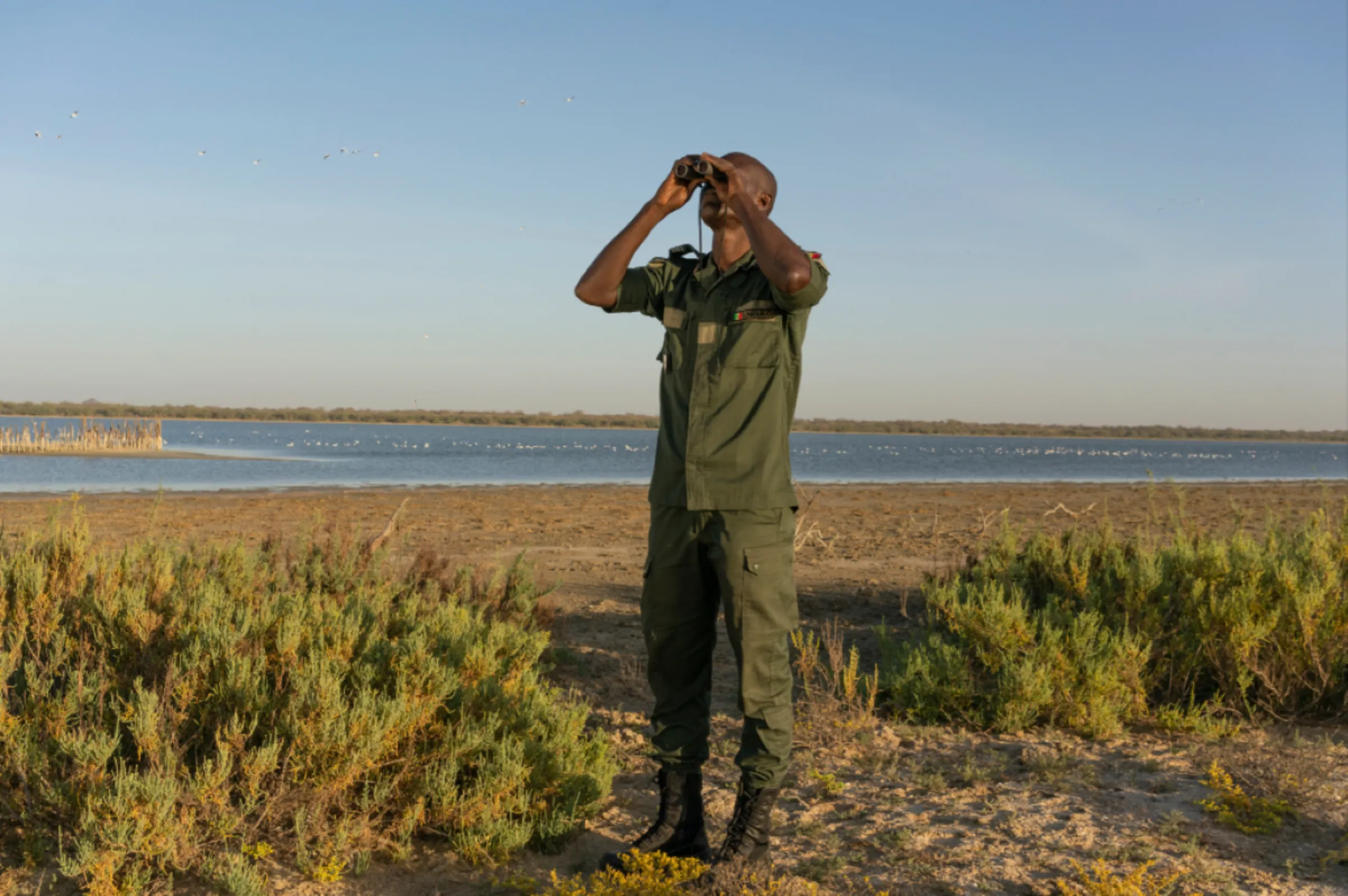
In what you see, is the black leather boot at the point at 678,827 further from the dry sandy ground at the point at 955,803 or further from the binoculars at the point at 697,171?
the binoculars at the point at 697,171

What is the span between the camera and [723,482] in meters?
2.94

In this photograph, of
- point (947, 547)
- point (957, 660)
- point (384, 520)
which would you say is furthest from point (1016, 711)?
point (384, 520)

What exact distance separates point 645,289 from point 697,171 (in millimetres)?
474

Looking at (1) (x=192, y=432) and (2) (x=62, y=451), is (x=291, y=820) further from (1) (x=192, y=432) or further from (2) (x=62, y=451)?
(1) (x=192, y=432)

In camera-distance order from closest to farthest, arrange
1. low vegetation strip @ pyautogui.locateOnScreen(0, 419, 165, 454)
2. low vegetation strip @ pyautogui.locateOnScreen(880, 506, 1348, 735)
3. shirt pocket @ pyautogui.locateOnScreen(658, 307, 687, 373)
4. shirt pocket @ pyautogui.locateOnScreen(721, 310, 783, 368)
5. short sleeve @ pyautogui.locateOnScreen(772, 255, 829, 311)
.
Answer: short sleeve @ pyautogui.locateOnScreen(772, 255, 829, 311)
shirt pocket @ pyautogui.locateOnScreen(721, 310, 783, 368)
shirt pocket @ pyautogui.locateOnScreen(658, 307, 687, 373)
low vegetation strip @ pyautogui.locateOnScreen(880, 506, 1348, 735)
low vegetation strip @ pyautogui.locateOnScreen(0, 419, 165, 454)

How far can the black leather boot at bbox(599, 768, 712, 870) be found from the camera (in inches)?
122

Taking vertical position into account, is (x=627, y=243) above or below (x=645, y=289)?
above

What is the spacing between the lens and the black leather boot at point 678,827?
3.09m

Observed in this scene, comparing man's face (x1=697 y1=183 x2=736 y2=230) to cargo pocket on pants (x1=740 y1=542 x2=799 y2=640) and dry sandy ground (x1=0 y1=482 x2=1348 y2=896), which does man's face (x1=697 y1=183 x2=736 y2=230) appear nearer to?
cargo pocket on pants (x1=740 y1=542 x2=799 y2=640)

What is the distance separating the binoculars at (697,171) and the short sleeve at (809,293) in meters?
0.40

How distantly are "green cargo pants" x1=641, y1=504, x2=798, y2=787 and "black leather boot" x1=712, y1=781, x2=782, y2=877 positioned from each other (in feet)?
0.14

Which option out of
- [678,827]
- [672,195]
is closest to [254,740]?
[678,827]

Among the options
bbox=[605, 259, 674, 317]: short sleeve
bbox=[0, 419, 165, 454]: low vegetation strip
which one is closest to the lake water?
bbox=[0, 419, 165, 454]: low vegetation strip

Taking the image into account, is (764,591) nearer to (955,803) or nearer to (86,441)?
(955,803)
